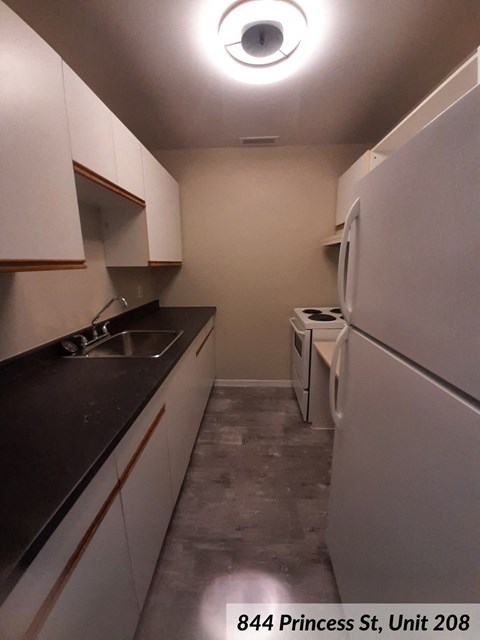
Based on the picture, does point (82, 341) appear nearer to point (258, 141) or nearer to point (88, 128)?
point (88, 128)

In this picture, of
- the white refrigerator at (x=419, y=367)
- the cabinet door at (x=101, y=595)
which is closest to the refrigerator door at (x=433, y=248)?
the white refrigerator at (x=419, y=367)

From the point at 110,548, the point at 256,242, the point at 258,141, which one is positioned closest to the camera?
→ the point at 110,548

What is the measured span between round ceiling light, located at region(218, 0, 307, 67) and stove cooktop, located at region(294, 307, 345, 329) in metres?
1.68

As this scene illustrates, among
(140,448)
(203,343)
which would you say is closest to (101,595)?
(140,448)

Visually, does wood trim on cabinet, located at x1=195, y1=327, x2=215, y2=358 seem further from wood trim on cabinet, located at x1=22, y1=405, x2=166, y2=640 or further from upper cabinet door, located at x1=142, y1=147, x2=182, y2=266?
wood trim on cabinet, located at x1=22, y1=405, x2=166, y2=640

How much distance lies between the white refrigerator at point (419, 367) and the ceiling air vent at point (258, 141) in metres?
1.89

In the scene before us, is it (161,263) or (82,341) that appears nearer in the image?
(82,341)

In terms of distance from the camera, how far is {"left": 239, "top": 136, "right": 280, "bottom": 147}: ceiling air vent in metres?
2.34

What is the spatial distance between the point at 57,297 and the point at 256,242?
6.16 ft

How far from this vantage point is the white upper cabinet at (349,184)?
1.88 m

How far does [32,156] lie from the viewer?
33.8 inches

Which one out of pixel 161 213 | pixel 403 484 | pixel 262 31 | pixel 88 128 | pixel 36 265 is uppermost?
pixel 262 31

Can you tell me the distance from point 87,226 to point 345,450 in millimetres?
1939

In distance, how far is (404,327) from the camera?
0.63 metres
